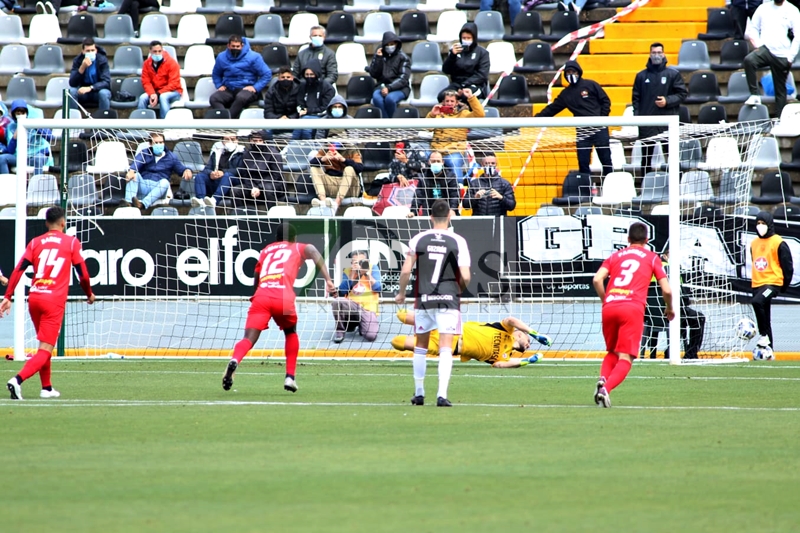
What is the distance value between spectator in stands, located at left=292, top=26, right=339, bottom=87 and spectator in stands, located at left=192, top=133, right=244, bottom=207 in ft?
10.3

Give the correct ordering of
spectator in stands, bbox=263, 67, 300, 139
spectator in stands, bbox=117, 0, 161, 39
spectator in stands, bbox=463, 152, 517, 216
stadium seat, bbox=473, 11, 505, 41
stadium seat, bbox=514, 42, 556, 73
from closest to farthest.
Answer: spectator in stands, bbox=463, 152, 517, 216, spectator in stands, bbox=263, 67, 300, 139, stadium seat, bbox=514, 42, 556, 73, stadium seat, bbox=473, 11, 505, 41, spectator in stands, bbox=117, 0, 161, 39

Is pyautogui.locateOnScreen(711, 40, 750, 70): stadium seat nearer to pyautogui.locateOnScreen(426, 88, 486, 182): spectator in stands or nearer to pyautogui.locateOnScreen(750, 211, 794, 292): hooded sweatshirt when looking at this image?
pyautogui.locateOnScreen(750, 211, 794, 292): hooded sweatshirt

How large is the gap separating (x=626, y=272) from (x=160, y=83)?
13.6 m

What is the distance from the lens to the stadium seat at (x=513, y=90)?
73.4 ft

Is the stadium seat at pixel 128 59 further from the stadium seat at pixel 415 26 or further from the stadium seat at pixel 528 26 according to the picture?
the stadium seat at pixel 528 26

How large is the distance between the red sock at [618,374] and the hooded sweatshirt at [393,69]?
38.5ft

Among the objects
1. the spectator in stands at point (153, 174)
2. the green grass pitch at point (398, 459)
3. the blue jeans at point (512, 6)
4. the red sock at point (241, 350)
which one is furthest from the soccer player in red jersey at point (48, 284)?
the blue jeans at point (512, 6)

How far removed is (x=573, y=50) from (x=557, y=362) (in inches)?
325

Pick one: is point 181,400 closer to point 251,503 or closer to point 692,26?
point 251,503

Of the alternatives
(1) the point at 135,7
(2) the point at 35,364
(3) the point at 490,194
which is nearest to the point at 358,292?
(3) the point at 490,194

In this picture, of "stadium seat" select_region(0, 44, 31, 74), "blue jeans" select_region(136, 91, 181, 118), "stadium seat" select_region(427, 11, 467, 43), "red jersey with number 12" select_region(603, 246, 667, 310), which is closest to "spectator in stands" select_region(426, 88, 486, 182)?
"stadium seat" select_region(427, 11, 467, 43)

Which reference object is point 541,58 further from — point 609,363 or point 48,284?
point 48,284

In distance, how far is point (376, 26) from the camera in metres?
24.3

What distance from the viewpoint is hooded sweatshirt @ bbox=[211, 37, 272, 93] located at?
22281 millimetres
